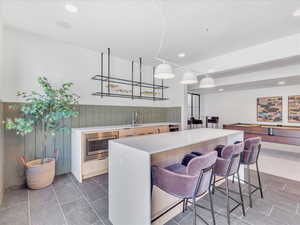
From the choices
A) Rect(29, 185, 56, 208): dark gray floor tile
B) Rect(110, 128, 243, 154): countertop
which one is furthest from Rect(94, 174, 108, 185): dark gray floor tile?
Rect(110, 128, 243, 154): countertop

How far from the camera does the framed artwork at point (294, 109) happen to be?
5.66 m

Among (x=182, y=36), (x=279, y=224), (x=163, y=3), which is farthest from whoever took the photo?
(x=182, y=36)

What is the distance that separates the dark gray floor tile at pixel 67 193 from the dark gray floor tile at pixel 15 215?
40 cm

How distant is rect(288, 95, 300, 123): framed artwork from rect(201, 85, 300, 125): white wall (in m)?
0.12

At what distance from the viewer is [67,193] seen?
2303 mm

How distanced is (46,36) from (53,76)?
2.52 ft

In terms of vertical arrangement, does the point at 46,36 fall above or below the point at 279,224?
above

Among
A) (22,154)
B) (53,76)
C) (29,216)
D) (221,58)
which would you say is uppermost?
(221,58)

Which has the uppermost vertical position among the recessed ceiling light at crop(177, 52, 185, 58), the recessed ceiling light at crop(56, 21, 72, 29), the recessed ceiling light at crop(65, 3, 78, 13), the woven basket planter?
the recessed ceiling light at crop(56, 21, 72, 29)

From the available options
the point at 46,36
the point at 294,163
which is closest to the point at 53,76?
the point at 46,36

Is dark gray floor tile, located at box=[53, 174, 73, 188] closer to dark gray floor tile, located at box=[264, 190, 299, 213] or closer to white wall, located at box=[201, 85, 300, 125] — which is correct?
dark gray floor tile, located at box=[264, 190, 299, 213]

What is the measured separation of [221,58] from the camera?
12.1 ft

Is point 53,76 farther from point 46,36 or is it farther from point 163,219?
point 163,219

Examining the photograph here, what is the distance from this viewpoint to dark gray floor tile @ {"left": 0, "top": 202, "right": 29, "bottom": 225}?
1693 millimetres
